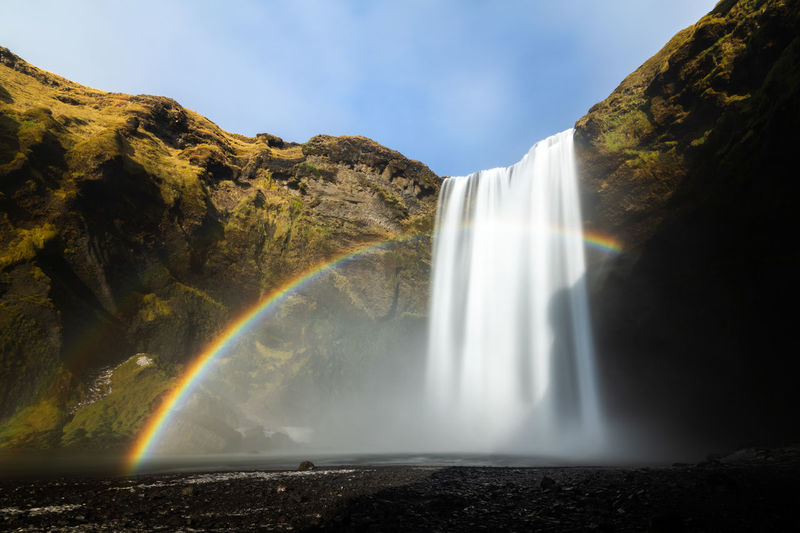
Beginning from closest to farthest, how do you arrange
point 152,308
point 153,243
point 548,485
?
point 548,485, point 152,308, point 153,243

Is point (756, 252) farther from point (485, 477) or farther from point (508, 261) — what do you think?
point (508, 261)

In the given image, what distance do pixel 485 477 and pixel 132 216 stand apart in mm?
31222

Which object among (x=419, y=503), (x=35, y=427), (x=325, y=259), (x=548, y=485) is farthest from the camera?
(x=325, y=259)

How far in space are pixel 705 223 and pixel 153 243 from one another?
37.2m

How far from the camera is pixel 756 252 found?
17.3 m

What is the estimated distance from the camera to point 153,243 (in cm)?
3064

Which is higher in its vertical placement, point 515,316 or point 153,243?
point 153,243

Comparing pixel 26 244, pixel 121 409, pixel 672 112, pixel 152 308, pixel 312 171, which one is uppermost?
pixel 312 171

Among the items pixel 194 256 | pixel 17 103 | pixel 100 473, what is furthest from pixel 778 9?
pixel 17 103

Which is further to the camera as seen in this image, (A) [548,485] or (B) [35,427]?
(B) [35,427]

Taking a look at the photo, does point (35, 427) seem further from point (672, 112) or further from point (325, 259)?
point (672, 112)

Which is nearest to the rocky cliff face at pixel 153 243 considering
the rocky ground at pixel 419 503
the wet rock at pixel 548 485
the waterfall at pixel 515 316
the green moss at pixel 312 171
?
the green moss at pixel 312 171

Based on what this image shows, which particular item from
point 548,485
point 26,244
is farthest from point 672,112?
point 26,244

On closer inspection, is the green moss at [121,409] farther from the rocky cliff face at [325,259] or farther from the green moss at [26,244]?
the green moss at [26,244]
